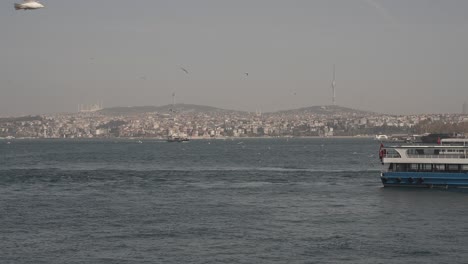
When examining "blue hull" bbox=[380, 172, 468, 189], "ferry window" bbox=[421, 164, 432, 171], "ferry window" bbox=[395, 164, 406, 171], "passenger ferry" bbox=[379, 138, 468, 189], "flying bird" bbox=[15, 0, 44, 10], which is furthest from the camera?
"ferry window" bbox=[395, 164, 406, 171]

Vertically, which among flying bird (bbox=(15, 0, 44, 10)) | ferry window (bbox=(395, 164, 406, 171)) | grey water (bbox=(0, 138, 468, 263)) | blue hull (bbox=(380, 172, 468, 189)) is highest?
flying bird (bbox=(15, 0, 44, 10))

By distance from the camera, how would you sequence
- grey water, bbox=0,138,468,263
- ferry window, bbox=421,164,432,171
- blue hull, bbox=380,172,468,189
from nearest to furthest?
grey water, bbox=0,138,468,263, blue hull, bbox=380,172,468,189, ferry window, bbox=421,164,432,171

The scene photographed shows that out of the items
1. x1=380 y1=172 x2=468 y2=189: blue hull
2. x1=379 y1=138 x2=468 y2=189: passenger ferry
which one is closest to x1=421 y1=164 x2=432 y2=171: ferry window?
x1=379 y1=138 x2=468 y2=189: passenger ferry

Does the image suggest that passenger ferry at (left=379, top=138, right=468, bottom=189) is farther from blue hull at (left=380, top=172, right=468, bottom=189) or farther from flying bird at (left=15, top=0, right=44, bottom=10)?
flying bird at (left=15, top=0, right=44, bottom=10)

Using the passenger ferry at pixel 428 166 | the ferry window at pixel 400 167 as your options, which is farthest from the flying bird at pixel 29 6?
the ferry window at pixel 400 167

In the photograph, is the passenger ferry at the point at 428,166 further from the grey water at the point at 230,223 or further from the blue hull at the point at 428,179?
the grey water at the point at 230,223

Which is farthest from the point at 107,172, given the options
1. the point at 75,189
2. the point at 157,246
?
the point at 157,246

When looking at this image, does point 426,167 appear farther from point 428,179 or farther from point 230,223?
point 230,223

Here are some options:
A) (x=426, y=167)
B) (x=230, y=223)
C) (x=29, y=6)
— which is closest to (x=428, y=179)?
(x=426, y=167)

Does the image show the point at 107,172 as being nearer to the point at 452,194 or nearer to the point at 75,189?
the point at 75,189
